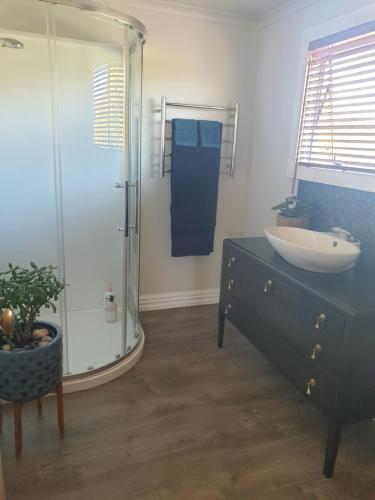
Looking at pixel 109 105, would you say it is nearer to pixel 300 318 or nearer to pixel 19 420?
pixel 300 318

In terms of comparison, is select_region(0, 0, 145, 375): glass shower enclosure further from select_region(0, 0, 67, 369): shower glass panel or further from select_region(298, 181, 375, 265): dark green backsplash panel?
select_region(298, 181, 375, 265): dark green backsplash panel

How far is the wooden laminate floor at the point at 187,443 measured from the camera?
1.56m

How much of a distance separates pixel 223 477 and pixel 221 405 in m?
0.46

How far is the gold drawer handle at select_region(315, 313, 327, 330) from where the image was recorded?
1581mm

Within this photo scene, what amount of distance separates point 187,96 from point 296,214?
1262mm

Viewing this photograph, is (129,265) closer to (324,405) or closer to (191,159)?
(191,159)

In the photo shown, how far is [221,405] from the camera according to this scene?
2.06m

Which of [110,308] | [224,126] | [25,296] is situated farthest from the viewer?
[224,126]

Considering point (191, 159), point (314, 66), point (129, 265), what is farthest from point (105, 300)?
point (314, 66)

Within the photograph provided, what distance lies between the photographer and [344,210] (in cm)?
221

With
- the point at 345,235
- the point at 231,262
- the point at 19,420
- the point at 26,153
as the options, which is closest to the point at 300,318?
the point at 345,235

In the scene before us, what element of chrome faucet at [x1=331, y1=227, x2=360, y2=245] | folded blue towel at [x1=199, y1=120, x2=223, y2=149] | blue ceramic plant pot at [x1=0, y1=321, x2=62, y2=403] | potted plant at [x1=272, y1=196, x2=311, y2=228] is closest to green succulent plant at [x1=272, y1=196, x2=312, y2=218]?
potted plant at [x1=272, y1=196, x2=311, y2=228]

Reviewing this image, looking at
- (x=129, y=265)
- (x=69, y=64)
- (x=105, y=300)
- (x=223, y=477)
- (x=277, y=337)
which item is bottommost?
(x=223, y=477)

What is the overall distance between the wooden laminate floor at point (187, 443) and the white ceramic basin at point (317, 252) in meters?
0.84
